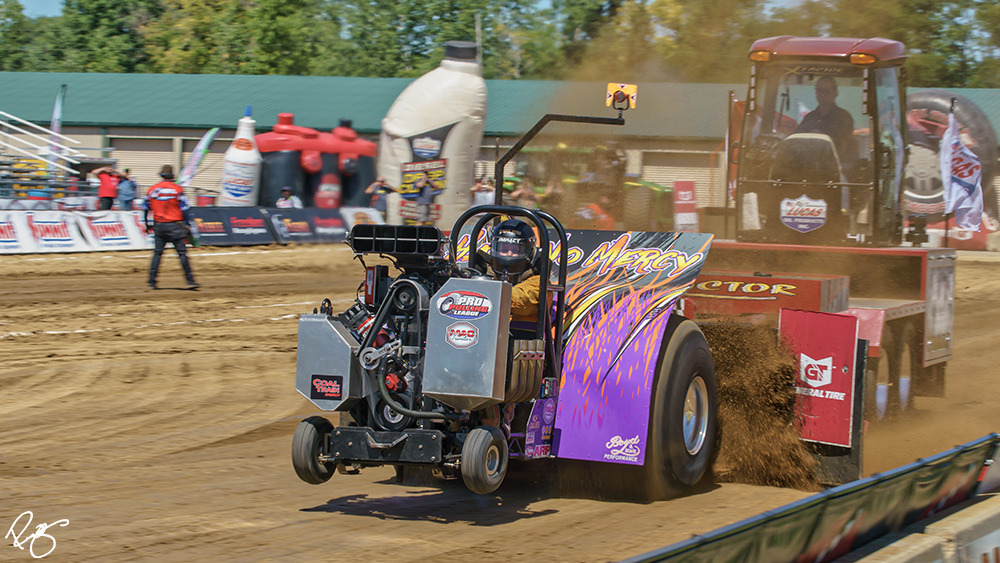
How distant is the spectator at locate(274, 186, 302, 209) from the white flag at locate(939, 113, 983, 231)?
16152 millimetres

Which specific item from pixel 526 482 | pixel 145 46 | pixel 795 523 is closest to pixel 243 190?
pixel 526 482

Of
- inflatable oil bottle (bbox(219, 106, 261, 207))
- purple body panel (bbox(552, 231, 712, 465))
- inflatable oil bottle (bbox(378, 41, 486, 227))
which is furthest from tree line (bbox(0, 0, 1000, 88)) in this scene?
purple body panel (bbox(552, 231, 712, 465))

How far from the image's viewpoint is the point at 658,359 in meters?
5.30

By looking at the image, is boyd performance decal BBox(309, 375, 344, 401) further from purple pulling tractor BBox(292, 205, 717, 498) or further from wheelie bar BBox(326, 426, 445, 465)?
wheelie bar BBox(326, 426, 445, 465)

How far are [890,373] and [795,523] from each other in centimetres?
510

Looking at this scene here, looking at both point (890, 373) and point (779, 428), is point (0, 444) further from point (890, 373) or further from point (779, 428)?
point (890, 373)

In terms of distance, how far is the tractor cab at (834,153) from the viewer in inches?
367

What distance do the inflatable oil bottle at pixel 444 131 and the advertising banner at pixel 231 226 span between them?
11.2 feet

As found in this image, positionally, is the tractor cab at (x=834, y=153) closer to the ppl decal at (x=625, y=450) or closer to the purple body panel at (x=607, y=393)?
the purple body panel at (x=607, y=393)

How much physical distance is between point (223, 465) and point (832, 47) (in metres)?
6.85

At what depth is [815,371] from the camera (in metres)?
6.00

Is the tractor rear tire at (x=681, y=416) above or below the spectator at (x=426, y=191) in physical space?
below

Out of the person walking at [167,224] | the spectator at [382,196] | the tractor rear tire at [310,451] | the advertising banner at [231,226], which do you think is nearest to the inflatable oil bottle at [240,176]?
the spectator at [382,196]

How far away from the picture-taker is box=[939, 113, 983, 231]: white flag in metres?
23.4
